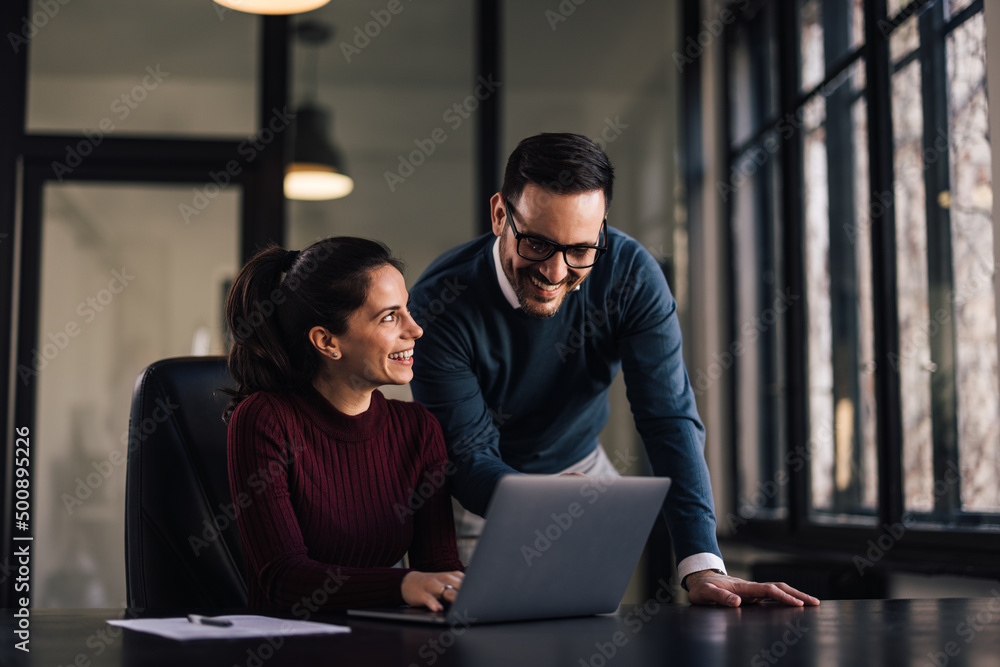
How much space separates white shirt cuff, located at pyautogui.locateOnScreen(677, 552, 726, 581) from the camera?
5.12 ft

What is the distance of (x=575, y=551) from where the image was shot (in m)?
1.16

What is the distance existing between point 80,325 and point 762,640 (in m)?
3.47

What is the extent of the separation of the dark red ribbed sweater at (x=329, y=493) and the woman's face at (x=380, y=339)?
6cm

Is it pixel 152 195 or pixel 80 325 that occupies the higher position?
pixel 152 195

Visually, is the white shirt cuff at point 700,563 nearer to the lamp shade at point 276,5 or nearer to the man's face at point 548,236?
the man's face at point 548,236

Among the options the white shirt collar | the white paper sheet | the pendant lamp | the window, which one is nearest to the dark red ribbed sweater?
the white paper sheet

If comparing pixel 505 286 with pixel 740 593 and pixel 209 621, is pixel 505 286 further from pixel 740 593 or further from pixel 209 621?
pixel 209 621

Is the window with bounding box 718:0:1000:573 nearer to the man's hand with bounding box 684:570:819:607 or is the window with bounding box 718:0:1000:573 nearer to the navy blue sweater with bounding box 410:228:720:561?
the navy blue sweater with bounding box 410:228:720:561

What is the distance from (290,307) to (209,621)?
69 cm

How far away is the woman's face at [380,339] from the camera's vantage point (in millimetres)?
1640

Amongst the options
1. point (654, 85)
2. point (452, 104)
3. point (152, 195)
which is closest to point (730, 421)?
point (654, 85)

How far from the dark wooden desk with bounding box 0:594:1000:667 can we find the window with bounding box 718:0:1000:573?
147 cm

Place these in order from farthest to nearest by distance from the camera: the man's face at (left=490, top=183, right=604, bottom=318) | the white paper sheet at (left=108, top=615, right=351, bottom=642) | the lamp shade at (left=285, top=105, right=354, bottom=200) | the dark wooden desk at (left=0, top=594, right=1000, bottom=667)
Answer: the lamp shade at (left=285, top=105, right=354, bottom=200) → the man's face at (left=490, top=183, right=604, bottom=318) → the white paper sheet at (left=108, top=615, right=351, bottom=642) → the dark wooden desk at (left=0, top=594, right=1000, bottom=667)

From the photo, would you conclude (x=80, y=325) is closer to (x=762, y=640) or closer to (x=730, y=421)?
(x=730, y=421)
